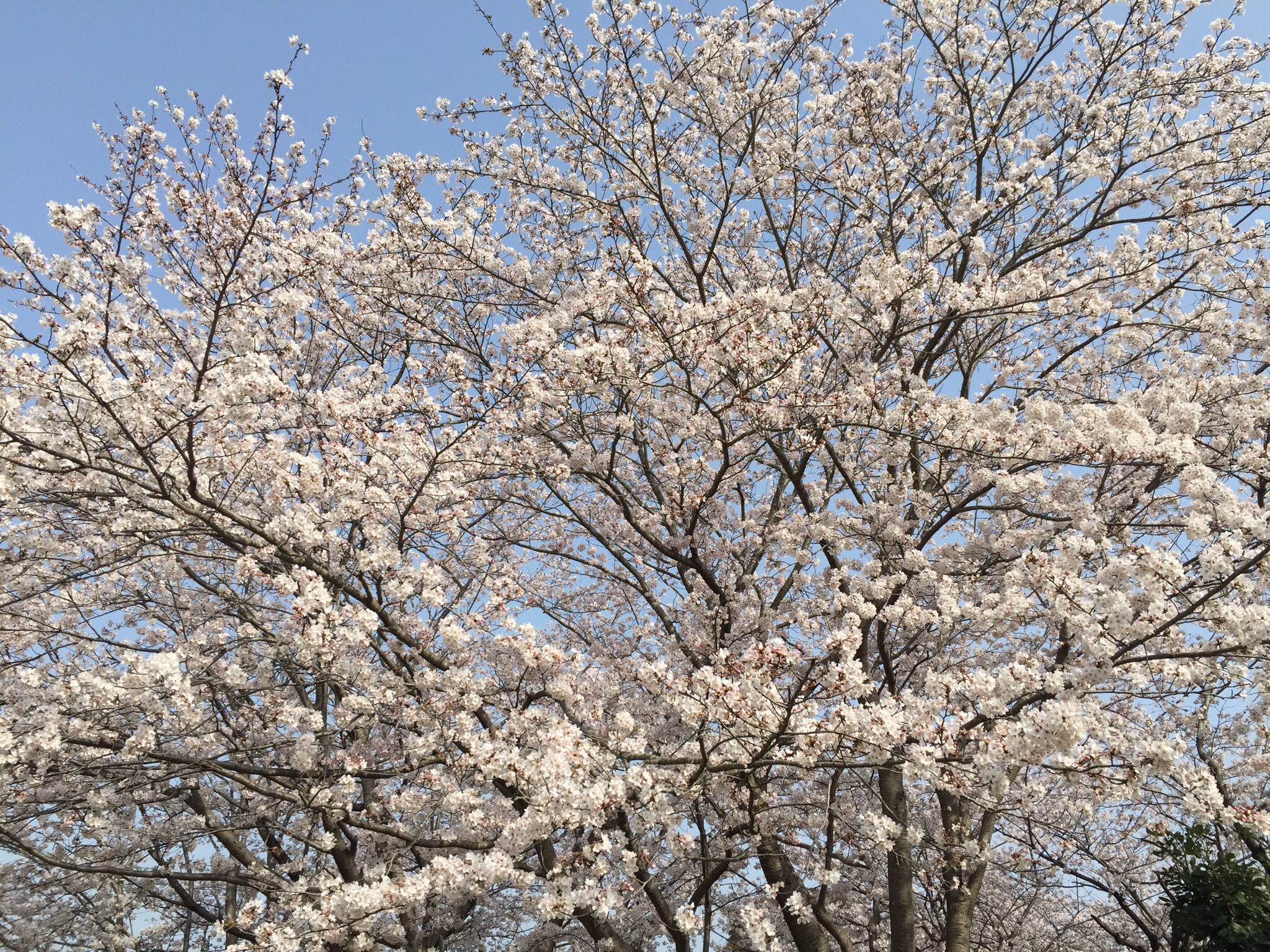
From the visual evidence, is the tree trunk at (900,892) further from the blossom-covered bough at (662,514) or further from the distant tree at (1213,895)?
the distant tree at (1213,895)

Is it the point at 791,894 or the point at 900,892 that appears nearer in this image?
the point at 791,894

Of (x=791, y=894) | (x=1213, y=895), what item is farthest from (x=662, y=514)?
(x=1213, y=895)

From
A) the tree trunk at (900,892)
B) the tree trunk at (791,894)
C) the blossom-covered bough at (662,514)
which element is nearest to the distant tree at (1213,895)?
the blossom-covered bough at (662,514)

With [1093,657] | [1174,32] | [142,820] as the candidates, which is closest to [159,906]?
[142,820]

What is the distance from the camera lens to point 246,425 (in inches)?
234

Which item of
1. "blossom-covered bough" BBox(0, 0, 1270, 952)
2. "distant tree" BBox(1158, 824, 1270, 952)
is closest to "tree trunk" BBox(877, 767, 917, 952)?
"blossom-covered bough" BBox(0, 0, 1270, 952)

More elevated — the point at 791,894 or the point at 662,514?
the point at 662,514

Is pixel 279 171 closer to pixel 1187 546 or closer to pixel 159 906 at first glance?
pixel 1187 546

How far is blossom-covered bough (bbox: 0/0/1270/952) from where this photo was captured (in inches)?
212

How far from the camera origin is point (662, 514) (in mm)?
8109

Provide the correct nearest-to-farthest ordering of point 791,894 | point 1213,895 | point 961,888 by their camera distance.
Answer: point 791,894 → point 961,888 → point 1213,895

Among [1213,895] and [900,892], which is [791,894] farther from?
[1213,895]

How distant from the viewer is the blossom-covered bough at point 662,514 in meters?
5.38

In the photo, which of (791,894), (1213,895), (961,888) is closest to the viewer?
(791,894)
